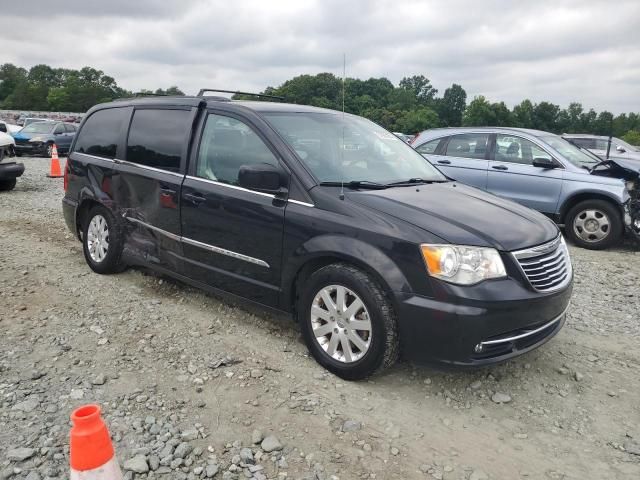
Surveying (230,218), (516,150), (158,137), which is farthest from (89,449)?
(516,150)

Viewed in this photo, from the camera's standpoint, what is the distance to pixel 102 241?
5.30 meters

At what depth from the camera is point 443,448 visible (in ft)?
9.23

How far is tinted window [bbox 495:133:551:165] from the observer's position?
7.91 m

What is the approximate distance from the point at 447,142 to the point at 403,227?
19.8 feet

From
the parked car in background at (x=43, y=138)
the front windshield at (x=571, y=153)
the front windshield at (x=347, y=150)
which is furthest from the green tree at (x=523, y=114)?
the front windshield at (x=347, y=150)

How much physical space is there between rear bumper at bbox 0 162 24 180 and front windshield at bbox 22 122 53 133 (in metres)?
11.7

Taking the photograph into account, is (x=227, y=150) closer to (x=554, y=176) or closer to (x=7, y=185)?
(x=554, y=176)

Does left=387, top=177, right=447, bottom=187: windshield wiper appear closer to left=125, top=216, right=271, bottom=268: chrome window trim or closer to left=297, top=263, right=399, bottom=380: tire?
left=297, top=263, right=399, bottom=380: tire

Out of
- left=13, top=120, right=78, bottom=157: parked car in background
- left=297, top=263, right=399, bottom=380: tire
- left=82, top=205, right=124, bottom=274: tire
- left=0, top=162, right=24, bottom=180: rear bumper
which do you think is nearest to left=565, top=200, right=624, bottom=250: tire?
left=297, top=263, right=399, bottom=380: tire

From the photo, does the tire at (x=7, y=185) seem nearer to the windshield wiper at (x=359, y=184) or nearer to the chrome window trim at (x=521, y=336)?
the windshield wiper at (x=359, y=184)

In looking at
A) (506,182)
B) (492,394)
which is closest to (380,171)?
(492,394)

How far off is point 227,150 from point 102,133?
197 cm

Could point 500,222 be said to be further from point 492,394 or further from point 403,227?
point 492,394

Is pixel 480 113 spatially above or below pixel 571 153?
above
